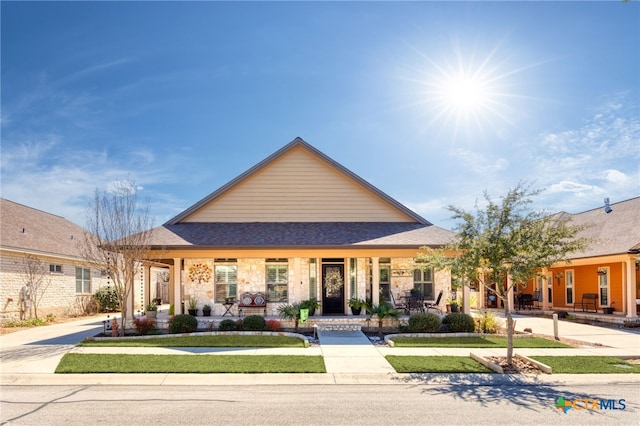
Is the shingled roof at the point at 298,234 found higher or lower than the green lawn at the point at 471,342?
higher

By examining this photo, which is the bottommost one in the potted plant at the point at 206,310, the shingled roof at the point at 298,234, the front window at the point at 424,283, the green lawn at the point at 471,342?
the green lawn at the point at 471,342

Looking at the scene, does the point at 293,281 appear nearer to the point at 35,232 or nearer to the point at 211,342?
the point at 211,342

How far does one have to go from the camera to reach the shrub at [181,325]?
15.9 metres

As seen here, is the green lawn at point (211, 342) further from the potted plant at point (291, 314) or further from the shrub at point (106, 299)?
the shrub at point (106, 299)

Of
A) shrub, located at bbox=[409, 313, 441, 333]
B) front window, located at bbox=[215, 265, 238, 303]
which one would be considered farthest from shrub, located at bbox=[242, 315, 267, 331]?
shrub, located at bbox=[409, 313, 441, 333]

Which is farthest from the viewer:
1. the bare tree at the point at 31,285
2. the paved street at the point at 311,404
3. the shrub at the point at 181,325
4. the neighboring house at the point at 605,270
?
the bare tree at the point at 31,285

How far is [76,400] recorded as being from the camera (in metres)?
8.29

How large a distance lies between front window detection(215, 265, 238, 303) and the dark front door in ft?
11.7

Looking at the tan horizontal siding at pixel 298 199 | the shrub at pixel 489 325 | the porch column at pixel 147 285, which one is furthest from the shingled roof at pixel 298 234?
the shrub at pixel 489 325

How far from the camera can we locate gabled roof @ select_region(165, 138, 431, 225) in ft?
65.2

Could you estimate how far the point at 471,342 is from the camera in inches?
559

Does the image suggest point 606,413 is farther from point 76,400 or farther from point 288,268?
point 288,268

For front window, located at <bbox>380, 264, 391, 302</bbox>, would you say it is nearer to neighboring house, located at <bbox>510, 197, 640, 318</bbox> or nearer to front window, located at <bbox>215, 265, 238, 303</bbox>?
front window, located at <bbox>215, 265, 238, 303</bbox>

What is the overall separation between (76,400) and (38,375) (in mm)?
2389
